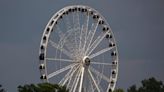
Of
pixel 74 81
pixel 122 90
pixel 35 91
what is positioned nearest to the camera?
pixel 74 81

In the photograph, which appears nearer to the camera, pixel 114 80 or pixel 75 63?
pixel 75 63

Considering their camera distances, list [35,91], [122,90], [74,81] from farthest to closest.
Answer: [122,90]
[35,91]
[74,81]

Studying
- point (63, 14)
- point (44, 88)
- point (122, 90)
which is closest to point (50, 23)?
point (63, 14)

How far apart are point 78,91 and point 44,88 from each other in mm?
6612

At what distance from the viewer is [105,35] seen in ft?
408

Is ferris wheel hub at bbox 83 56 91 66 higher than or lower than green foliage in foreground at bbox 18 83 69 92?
higher

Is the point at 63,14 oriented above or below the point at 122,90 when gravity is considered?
above

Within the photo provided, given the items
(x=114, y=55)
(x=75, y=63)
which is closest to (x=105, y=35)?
(x=114, y=55)

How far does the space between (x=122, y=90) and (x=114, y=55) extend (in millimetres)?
12510

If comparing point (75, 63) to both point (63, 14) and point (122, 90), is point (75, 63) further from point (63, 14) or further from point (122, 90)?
point (122, 90)

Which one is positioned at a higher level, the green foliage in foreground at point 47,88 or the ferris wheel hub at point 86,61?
the ferris wheel hub at point 86,61

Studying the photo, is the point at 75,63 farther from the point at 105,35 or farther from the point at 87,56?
the point at 105,35

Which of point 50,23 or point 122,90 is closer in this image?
point 50,23

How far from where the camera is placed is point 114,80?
123875mm
